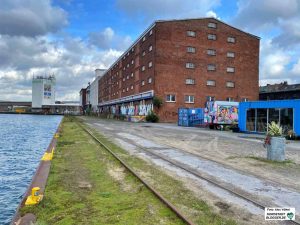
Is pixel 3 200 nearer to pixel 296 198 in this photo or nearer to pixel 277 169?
pixel 296 198

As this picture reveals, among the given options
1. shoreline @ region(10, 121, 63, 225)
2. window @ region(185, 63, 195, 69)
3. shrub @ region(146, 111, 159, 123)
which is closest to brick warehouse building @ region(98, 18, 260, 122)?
window @ region(185, 63, 195, 69)

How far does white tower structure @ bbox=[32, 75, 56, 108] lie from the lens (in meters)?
164

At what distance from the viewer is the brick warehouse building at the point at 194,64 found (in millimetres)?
54375

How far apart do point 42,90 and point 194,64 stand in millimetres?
124356

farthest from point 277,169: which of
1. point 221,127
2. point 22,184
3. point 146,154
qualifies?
point 221,127

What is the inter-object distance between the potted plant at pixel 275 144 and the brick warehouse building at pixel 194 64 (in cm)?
3947

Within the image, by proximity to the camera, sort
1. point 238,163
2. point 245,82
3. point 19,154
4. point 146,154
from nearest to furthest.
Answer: point 238,163, point 146,154, point 19,154, point 245,82

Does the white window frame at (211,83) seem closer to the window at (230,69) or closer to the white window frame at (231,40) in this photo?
the window at (230,69)

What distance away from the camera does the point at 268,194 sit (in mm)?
7941

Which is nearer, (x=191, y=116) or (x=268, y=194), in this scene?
(x=268, y=194)

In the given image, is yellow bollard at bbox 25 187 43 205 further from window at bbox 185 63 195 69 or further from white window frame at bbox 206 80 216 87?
white window frame at bbox 206 80 216 87

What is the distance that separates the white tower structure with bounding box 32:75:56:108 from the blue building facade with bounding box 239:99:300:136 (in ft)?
482

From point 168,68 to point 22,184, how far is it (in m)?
45.3

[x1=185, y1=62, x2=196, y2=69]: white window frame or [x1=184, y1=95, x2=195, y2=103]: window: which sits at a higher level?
[x1=185, y1=62, x2=196, y2=69]: white window frame
